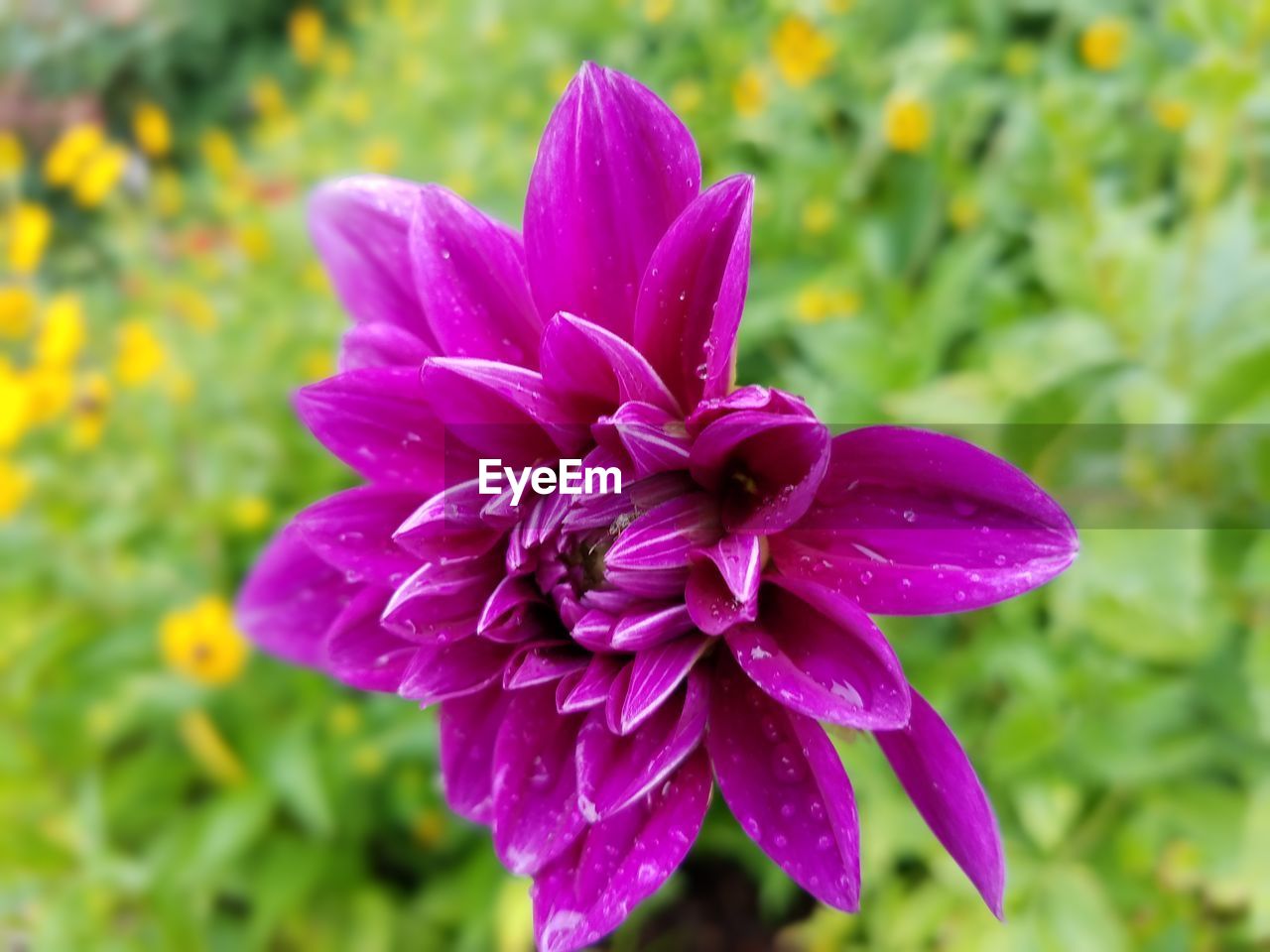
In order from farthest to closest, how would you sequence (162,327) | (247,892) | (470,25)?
1. (470,25)
2. (162,327)
3. (247,892)

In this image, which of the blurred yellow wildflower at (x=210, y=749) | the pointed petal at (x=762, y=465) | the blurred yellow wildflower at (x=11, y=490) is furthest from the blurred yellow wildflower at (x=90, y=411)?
the pointed petal at (x=762, y=465)

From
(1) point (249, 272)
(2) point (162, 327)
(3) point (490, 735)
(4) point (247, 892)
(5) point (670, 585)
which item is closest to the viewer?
(5) point (670, 585)

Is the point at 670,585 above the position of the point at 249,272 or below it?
above

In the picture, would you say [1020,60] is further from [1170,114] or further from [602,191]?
[602,191]

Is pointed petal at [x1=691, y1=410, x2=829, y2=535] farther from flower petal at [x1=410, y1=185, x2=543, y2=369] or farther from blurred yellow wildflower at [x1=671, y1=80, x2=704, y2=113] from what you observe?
blurred yellow wildflower at [x1=671, y1=80, x2=704, y2=113]

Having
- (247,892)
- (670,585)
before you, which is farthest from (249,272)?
(670,585)

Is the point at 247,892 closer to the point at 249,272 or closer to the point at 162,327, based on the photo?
the point at 162,327

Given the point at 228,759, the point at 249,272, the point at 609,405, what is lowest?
the point at 228,759
